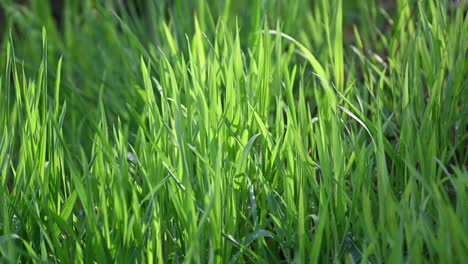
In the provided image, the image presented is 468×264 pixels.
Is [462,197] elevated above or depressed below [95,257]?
above

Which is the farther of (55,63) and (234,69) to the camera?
(55,63)

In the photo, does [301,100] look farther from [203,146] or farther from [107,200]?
[107,200]

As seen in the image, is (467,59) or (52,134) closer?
(52,134)

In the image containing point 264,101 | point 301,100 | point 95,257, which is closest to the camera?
point 95,257

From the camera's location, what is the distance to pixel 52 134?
1075 millimetres

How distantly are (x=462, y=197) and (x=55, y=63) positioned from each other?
1.73m

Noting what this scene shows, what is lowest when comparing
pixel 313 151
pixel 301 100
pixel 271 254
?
pixel 271 254

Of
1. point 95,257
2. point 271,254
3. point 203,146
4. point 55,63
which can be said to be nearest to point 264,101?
point 203,146

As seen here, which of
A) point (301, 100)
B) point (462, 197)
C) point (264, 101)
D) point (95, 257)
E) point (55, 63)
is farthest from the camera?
point (55, 63)

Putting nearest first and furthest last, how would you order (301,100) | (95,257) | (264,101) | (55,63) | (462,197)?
(462,197)
(95,257)
(301,100)
(264,101)
(55,63)

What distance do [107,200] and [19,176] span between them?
0.16m

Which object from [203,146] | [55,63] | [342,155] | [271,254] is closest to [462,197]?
[342,155]

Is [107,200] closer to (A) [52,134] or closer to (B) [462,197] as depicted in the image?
(A) [52,134]

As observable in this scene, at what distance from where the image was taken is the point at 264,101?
1177 mm
